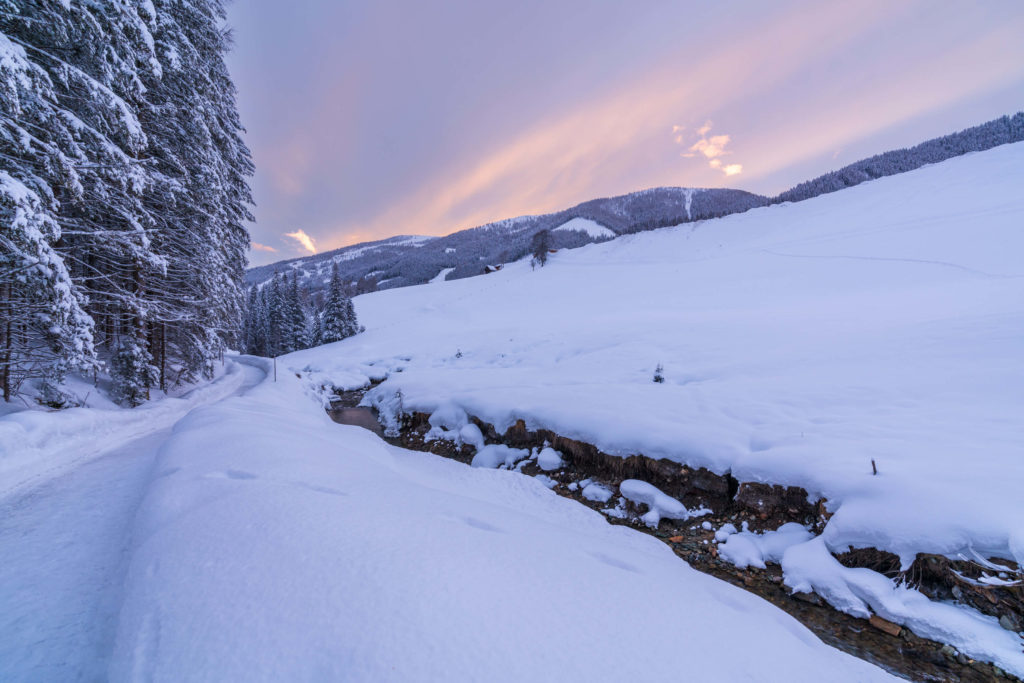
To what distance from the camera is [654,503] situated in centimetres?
577

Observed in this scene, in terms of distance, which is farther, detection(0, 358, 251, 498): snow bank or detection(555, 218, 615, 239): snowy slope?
detection(555, 218, 615, 239): snowy slope

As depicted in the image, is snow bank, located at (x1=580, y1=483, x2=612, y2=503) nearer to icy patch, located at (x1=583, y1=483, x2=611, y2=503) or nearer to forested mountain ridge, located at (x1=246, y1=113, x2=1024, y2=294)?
icy patch, located at (x1=583, y1=483, x2=611, y2=503)

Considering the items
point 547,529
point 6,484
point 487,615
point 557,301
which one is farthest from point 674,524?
point 557,301

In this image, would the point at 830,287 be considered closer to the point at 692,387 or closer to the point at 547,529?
the point at 692,387

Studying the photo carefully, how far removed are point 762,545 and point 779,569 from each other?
32 centimetres

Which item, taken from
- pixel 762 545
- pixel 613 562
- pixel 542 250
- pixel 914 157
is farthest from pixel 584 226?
pixel 613 562

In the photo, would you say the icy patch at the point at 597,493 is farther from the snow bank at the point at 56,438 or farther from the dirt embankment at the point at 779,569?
the snow bank at the point at 56,438

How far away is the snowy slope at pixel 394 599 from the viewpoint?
6.11 feet

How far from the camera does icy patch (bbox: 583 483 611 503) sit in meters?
6.29

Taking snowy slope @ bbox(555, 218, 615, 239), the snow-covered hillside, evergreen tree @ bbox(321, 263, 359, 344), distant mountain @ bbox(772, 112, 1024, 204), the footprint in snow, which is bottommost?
the footprint in snow

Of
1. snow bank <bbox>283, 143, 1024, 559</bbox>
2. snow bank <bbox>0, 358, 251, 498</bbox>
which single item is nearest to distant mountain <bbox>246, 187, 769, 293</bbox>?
snow bank <bbox>283, 143, 1024, 559</bbox>

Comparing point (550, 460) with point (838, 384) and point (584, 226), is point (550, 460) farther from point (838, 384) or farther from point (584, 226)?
point (584, 226)

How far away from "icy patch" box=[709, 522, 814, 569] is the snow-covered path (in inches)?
236

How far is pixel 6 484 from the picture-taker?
15.4 feet
